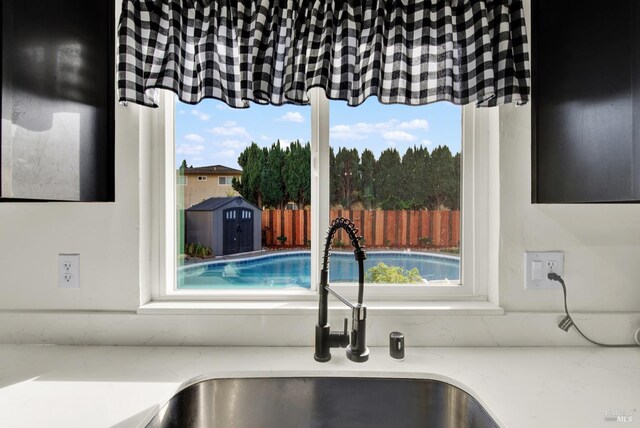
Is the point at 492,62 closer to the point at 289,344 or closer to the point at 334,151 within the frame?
the point at 334,151

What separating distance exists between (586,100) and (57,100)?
1.47 meters

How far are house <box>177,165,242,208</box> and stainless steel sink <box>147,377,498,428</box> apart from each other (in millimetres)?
660

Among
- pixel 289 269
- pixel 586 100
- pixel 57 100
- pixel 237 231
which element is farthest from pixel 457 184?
pixel 57 100

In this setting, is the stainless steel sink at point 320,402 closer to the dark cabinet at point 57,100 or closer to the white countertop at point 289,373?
the white countertop at point 289,373

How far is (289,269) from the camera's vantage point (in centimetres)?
134

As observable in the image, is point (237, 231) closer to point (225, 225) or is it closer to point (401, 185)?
point (225, 225)

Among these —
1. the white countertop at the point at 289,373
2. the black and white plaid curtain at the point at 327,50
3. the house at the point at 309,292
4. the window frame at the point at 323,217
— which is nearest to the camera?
the white countertop at the point at 289,373

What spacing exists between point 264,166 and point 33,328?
3.15 feet

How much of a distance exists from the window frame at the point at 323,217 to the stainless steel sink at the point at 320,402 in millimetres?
330

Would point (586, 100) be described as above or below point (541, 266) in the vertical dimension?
above

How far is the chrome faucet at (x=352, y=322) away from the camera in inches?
39.4

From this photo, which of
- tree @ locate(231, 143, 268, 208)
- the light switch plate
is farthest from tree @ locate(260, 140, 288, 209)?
the light switch plate

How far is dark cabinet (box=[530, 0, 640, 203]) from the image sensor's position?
84 cm

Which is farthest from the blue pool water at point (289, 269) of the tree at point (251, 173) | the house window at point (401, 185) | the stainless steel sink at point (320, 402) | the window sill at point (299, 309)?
the stainless steel sink at point (320, 402)
